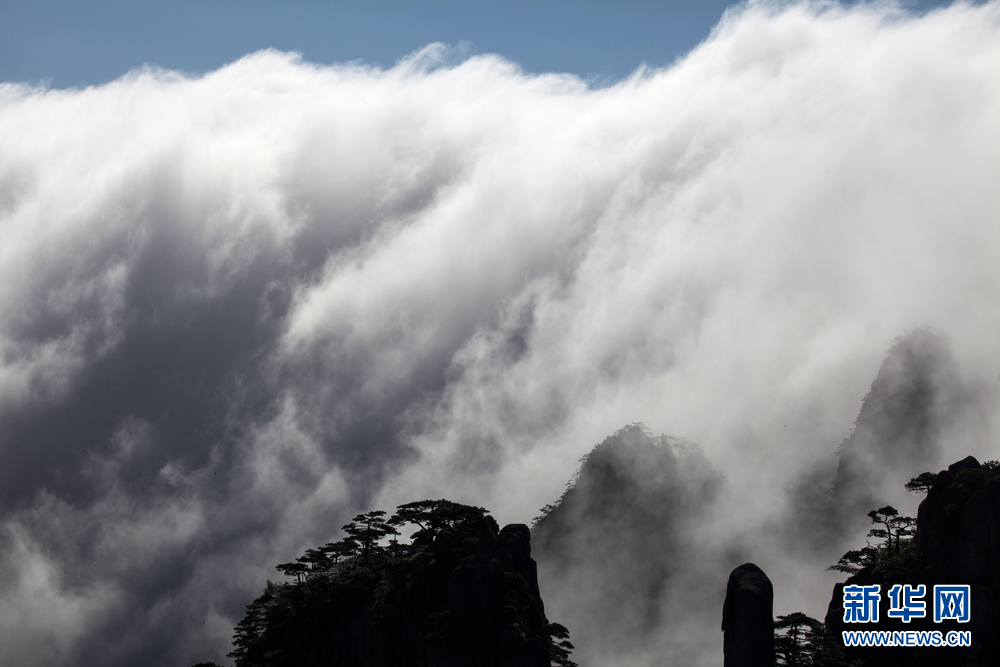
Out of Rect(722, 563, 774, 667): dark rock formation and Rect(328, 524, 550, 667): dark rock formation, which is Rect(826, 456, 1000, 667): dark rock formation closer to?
Rect(722, 563, 774, 667): dark rock formation

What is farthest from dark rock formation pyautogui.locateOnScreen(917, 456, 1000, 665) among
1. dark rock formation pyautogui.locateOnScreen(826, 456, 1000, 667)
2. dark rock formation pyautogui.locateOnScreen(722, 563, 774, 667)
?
dark rock formation pyautogui.locateOnScreen(722, 563, 774, 667)

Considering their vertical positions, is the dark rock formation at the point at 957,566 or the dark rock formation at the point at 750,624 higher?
the dark rock formation at the point at 957,566

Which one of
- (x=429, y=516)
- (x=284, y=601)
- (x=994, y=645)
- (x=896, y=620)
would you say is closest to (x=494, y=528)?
(x=429, y=516)

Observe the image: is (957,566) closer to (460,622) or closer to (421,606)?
(460,622)

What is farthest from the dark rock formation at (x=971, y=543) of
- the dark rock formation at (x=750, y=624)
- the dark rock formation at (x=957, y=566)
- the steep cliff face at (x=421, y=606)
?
the steep cliff face at (x=421, y=606)

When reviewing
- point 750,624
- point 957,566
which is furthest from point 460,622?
point 957,566

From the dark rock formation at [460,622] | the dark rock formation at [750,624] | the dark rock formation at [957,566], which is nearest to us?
the dark rock formation at [750,624]

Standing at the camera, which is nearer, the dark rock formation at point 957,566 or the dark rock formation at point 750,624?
the dark rock formation at point 750,624

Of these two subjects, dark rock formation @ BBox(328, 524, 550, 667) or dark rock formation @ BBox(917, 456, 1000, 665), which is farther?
dark rock formation @ BBox(328, 524, 550, 667)

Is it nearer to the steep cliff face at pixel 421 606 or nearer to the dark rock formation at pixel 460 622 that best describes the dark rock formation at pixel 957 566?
the dark rock formation at pixel 460 622

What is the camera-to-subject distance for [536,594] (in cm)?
8206

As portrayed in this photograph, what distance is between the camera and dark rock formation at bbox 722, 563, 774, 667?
57500 mm

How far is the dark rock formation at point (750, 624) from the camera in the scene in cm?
5750

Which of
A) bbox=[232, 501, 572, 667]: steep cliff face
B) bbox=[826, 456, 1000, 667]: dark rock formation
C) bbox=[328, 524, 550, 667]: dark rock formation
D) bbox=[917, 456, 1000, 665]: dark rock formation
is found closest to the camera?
bbox=[917, 456, 1000, 665]: dark rock formation
